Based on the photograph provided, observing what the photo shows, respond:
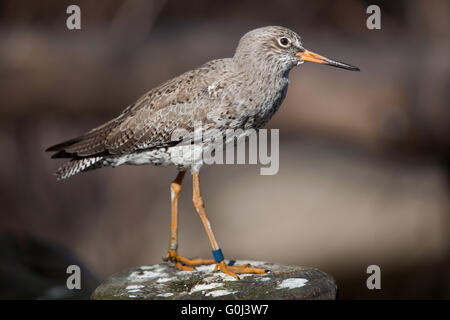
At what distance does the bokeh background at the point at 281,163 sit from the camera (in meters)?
10.4

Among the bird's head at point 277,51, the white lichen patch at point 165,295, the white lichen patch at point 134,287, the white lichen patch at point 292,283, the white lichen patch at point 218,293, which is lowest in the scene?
the white lichen patch at point 165,295

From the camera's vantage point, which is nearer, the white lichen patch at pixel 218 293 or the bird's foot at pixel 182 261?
the white lichen patch at pixel 218 293

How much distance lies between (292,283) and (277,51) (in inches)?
84.7

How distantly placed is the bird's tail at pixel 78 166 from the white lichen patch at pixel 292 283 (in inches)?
87.9

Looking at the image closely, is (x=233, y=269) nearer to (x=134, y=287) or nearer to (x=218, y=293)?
(x=218, y=293)

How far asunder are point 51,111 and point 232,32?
3675 millimetres

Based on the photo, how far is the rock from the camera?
4.99 m

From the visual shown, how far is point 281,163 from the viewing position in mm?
11258

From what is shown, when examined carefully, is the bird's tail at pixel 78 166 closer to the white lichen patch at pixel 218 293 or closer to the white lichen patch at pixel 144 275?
the white lichen patch at pixel 144 275

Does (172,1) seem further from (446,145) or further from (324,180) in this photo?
(446,145)

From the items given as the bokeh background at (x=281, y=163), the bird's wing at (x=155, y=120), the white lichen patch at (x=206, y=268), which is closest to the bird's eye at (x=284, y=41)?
the bird's wing at (x=155, y=120)

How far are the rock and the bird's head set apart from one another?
195 centimetres

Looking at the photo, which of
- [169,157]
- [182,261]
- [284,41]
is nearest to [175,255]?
[182,261]

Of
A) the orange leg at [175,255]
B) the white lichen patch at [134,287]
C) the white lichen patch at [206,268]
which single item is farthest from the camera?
the orange leg at [175,255]
